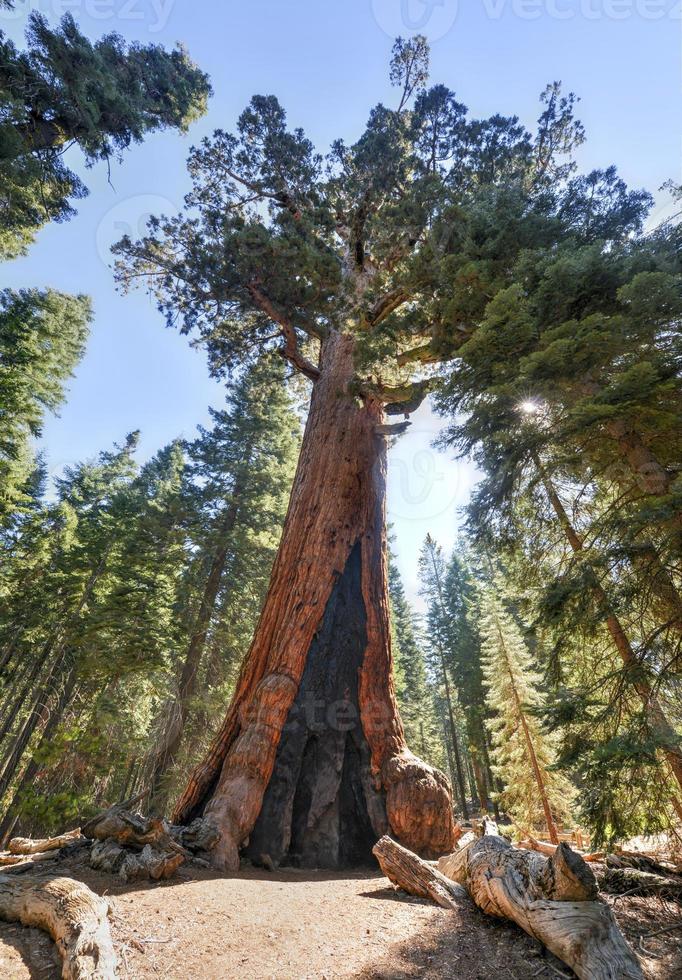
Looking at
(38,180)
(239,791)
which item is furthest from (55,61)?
(239,791)

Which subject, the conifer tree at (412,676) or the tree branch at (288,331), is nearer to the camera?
the tree branch at (288,331)

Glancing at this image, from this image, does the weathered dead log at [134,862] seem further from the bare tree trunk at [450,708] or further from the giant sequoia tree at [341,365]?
the bare tree trunk at [450,708]

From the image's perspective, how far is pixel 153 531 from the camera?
1336cm

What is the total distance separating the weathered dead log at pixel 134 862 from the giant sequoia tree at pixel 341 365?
851 millimetres

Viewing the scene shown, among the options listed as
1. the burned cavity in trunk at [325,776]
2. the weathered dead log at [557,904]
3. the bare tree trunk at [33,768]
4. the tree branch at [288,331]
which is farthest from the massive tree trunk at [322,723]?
the bare tree trunk at [33,768]

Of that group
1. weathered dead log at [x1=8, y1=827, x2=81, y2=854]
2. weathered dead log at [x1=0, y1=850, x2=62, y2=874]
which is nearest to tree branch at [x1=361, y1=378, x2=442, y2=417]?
weathered dead log at [x1=0, y1=850, x2=62, y2=874]

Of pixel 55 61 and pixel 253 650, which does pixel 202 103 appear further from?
pixel 253 650

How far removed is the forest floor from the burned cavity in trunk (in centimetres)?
132

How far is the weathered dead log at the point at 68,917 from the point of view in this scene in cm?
204

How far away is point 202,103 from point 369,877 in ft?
55.3

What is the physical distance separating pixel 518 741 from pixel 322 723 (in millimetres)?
12902

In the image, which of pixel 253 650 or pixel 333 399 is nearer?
pixel 253 650

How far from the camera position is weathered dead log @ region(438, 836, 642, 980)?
2.16 meters

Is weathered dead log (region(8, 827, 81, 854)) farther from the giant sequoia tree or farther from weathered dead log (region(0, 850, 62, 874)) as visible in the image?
the giant sequoia tree
